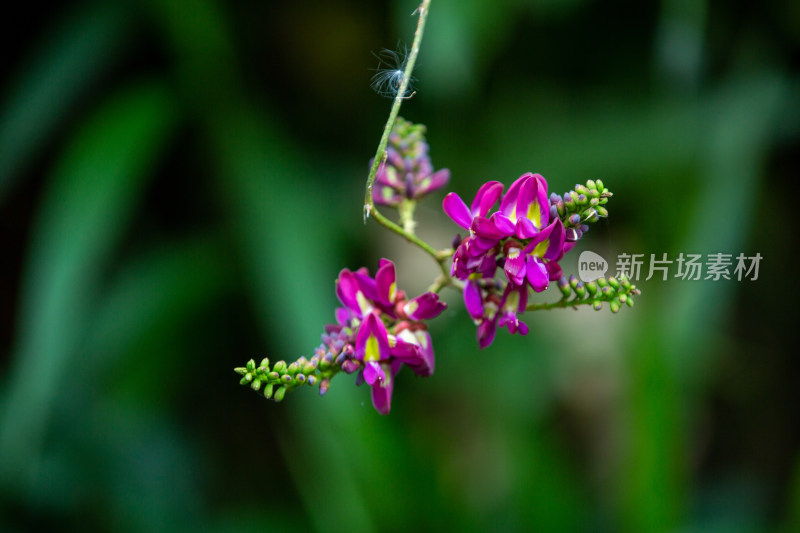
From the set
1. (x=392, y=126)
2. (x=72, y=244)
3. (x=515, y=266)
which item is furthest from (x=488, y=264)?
(x=72, y=244)

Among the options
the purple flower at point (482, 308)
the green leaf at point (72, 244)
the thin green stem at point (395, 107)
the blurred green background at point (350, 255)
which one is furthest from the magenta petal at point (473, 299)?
the green leaf at point (72, 244)

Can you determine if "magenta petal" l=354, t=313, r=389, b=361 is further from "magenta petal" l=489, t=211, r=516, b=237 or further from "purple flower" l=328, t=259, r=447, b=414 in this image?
"magenta petal" l=489, t=211, r=516, b=237

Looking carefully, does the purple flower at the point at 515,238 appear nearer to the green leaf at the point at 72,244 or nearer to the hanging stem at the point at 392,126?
the hanging stem at the point at 392,126

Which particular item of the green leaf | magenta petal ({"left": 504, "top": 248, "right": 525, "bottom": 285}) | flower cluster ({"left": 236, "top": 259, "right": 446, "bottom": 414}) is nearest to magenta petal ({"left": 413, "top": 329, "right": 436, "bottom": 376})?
flower cluster ({"left": 236, "top": 259, "right": 446, "bottom": 414})

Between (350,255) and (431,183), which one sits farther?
(350,255)

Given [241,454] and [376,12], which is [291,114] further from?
[241,454]

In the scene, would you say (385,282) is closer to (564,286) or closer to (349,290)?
(349,290)
